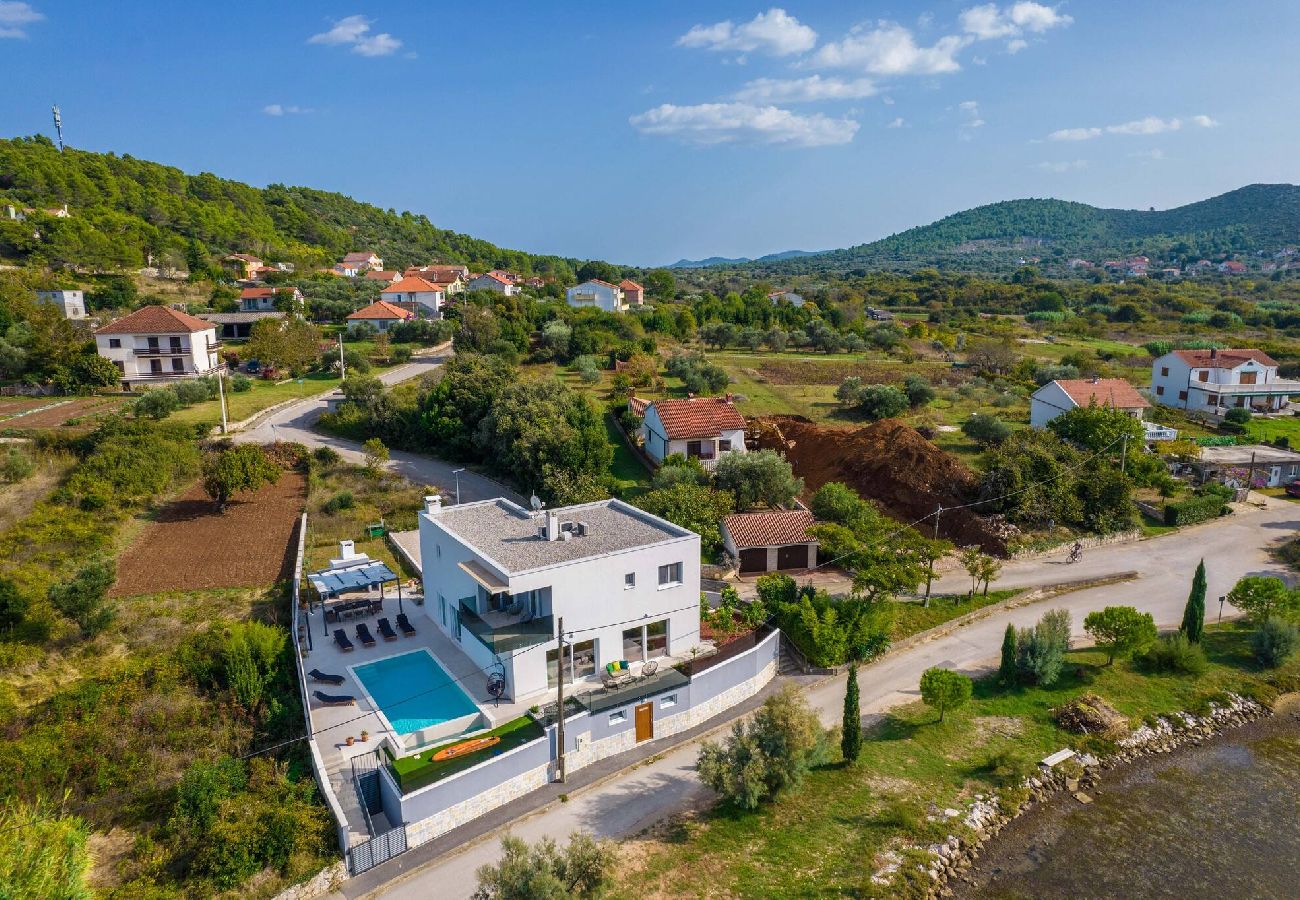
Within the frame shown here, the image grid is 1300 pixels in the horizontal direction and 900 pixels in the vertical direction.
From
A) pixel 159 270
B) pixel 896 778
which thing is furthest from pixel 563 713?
pixel 159 270

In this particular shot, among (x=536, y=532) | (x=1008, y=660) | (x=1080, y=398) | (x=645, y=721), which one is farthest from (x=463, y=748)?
(x=1080, y=398)

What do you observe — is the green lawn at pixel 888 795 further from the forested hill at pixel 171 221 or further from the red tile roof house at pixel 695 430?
the forested hill at pixel 171 221

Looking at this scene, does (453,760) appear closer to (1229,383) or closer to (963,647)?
(963,647)

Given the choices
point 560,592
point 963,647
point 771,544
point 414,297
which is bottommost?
point 963,647

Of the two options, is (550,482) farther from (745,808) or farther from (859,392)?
(859,392)

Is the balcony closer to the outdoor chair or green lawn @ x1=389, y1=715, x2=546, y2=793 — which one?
green lawn @ x1=389, y1=715, x2=546, y2=793
